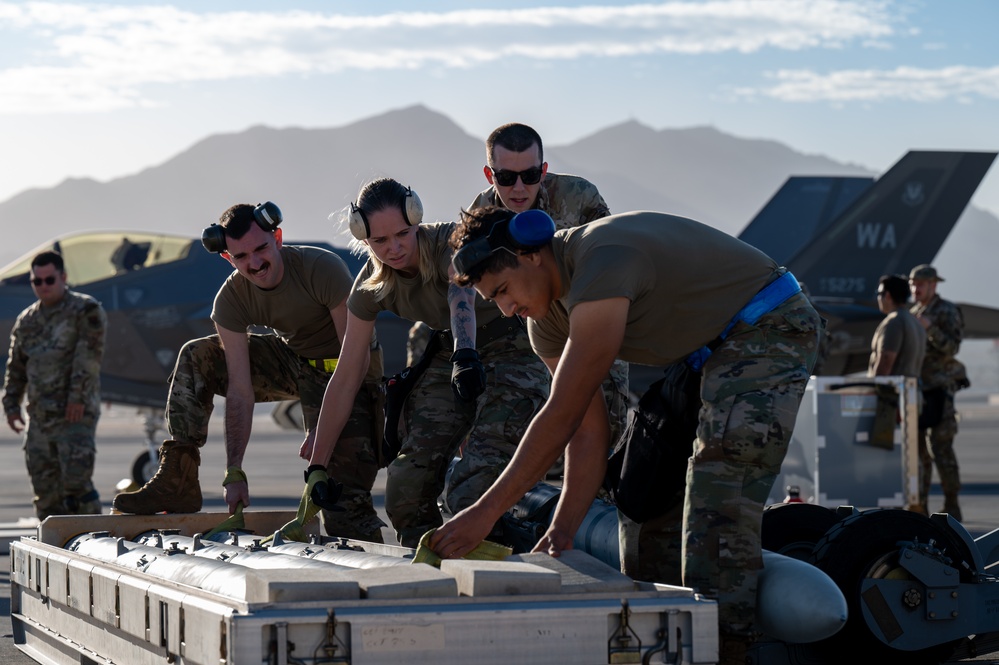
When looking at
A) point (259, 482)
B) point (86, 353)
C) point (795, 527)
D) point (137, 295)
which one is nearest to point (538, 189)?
point (795, 527)

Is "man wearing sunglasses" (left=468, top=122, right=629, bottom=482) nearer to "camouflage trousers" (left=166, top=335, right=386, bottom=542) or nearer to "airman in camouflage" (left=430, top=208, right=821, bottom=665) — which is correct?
"airman in camouflage" (left=430, top=208, right=821, bottom=665)

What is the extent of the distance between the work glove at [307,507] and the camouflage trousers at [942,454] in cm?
764

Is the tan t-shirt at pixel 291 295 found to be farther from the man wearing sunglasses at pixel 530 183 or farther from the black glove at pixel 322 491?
the black glove at pixel 322 491

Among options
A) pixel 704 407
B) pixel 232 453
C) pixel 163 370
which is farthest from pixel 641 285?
pixel 163 370

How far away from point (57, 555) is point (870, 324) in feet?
57.7

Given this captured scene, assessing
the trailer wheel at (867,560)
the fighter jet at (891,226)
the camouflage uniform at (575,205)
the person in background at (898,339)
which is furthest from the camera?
the fighter jet at (891,226)

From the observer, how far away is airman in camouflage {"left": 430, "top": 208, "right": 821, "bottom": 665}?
3.64 metres

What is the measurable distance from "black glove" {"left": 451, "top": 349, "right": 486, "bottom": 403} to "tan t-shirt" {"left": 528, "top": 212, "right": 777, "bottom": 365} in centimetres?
72

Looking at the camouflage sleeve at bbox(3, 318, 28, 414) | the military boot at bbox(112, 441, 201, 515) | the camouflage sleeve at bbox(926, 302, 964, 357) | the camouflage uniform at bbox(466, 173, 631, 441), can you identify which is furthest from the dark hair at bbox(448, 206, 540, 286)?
the camouflage sleeve at bbox(926, 302, 964, 357)

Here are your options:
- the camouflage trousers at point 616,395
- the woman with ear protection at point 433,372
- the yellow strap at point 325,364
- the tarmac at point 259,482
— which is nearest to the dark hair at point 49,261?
the tarmac at point 259,482

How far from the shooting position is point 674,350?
408 cm

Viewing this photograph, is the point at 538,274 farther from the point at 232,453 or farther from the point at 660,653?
the point at 232,453

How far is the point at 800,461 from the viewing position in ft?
36.1

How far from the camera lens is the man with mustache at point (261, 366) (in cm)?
591
